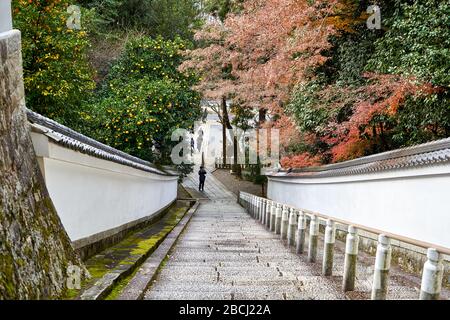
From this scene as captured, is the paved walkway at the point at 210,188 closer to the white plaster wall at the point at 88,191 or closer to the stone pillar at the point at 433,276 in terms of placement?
the white plaster wall at the point at 88,191

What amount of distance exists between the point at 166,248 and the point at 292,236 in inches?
108

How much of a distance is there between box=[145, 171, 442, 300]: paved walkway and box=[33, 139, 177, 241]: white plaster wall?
1.40m

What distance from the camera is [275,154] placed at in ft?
90.5

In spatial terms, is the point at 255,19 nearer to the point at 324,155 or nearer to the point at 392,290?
the point at 324,155

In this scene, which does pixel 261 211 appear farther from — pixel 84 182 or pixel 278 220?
pixel 84 182

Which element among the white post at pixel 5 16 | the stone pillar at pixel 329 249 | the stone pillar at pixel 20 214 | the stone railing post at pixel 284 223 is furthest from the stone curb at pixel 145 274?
the white post at pixel 5 16

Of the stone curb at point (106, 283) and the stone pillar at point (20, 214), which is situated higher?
the stone pillar at point (20, 214)

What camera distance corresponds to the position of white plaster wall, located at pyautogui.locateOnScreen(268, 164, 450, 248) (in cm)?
712

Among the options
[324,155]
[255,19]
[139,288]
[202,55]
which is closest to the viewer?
[139,288]

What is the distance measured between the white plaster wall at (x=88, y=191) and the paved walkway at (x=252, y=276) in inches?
55.3

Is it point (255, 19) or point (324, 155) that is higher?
point (255, 19)

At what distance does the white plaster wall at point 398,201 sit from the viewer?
23.4 ft

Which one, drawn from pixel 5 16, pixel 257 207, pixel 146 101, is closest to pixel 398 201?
pixel 5 16
